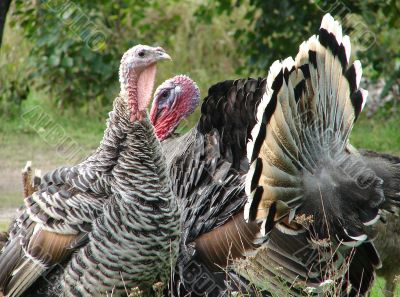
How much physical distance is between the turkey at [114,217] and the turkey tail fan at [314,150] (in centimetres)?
47

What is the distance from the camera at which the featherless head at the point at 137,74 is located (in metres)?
4.36

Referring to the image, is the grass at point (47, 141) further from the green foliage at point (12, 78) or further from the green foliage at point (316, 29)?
the green foliage at point (316, 29)

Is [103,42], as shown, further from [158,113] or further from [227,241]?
[227,241]

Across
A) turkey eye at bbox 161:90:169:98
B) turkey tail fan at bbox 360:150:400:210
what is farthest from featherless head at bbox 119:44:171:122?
turkey eye at bbox 161:90:169:98

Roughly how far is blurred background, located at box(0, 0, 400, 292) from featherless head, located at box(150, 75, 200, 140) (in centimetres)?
234

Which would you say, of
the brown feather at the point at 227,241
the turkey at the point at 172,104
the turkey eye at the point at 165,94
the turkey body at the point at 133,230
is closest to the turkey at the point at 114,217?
the turkey body at the point at 133,230

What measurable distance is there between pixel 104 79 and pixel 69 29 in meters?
0.94

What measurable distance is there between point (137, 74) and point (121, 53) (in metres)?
7.13

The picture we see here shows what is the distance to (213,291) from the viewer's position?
14.9 ft

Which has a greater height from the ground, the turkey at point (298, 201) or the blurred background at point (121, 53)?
the turkey at point (298, 201)

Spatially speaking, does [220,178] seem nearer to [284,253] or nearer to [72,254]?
[284,253]

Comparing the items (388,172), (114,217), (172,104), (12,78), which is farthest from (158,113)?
(12,78)

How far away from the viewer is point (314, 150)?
4.32 meters

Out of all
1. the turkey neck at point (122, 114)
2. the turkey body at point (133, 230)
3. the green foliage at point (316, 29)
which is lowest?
the green foliage at point (316, 29)
